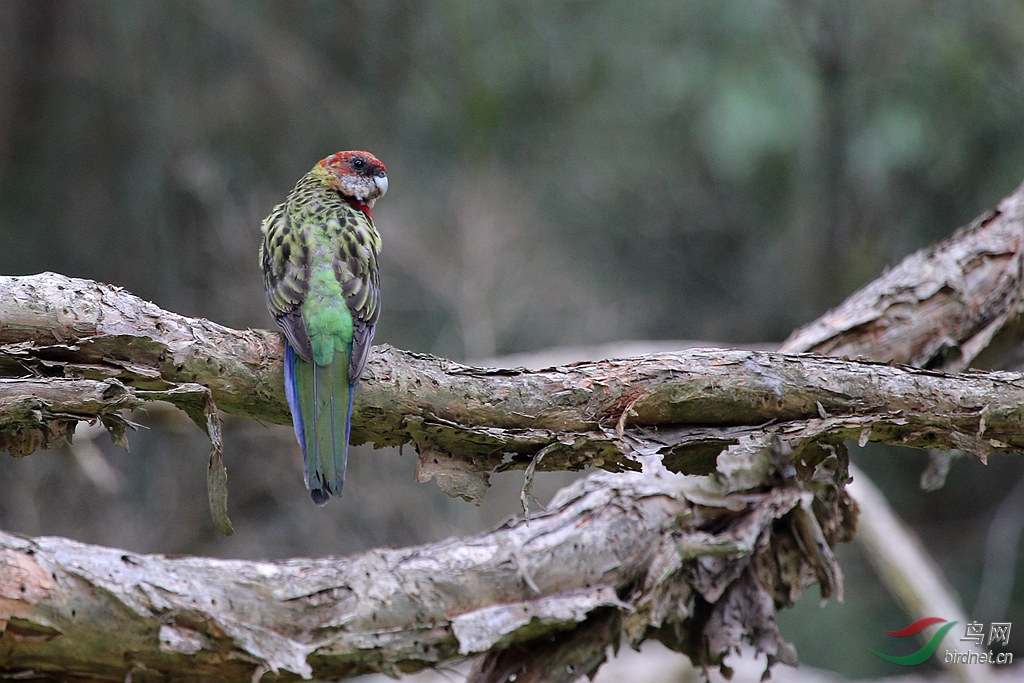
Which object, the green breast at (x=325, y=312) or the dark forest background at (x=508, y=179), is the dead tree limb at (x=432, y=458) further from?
the dark forest background at (x=508, y=179)

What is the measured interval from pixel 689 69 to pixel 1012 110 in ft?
10.3

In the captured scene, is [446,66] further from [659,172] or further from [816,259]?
[816,259]

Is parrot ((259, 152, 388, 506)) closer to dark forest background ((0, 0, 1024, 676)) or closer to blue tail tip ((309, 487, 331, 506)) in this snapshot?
blue tail tip ((309, 487, 331, 506))

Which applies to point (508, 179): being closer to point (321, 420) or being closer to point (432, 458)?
point (432, 458)

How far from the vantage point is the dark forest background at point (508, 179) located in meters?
8.59

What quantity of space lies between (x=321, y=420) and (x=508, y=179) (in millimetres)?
7078

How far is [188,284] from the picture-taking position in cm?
885

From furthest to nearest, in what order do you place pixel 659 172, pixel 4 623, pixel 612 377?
pixel 659 172, pixel 612 377, pixel 4 623

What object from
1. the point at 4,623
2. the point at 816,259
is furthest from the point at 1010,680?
the point at 4,623

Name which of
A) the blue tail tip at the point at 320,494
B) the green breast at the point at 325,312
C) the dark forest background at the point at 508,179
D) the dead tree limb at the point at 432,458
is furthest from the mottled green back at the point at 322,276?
the dark forest background at the point at 508,179

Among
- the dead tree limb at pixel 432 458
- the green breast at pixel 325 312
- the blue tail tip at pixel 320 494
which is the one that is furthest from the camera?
the green breast at pixel 325 312

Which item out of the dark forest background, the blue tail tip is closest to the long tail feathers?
the blue tail tip

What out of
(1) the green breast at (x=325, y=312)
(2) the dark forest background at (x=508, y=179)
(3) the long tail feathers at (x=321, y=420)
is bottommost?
(3) the long tail feathers at (x=321, y=420)

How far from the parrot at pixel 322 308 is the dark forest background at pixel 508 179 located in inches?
171
